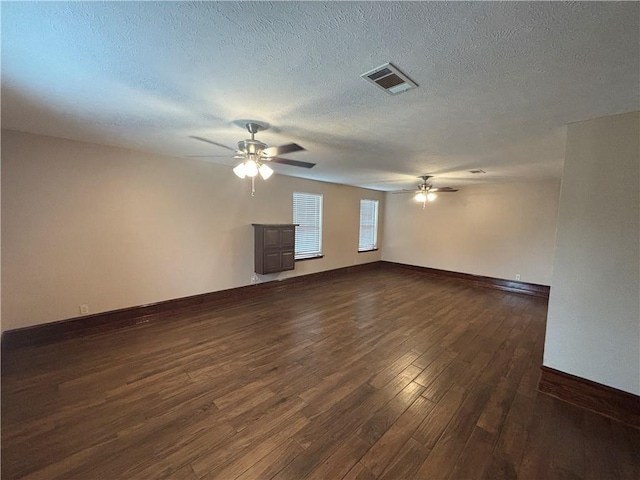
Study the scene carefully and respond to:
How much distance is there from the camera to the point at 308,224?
6.22 meters

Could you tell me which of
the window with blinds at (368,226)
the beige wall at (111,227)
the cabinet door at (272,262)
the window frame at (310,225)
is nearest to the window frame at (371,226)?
the window with blinds at (368,226)

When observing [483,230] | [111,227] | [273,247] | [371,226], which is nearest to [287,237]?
[273,247]

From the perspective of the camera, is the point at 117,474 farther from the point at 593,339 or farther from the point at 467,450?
the point at 593,339

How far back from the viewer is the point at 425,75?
5.09 feet

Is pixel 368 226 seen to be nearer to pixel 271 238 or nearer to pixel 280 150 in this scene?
pixel 271 238

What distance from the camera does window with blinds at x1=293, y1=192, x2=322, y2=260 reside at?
595 cm

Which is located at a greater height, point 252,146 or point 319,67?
point 319,67

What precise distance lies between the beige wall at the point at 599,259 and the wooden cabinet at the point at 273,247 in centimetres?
409

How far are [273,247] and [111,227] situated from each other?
2.52 m

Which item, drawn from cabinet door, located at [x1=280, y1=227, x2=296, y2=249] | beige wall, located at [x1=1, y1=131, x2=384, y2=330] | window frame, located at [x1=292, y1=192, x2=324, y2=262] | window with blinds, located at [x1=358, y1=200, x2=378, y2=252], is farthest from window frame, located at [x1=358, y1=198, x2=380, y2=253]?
beige wall, located at [x1=1, y1=131, x2=384, y2=330]

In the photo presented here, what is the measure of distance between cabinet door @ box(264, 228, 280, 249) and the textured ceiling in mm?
2423

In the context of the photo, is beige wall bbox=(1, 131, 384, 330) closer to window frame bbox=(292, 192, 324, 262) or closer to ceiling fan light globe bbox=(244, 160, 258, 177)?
window frame bbox=(292, 192, 324, 262)

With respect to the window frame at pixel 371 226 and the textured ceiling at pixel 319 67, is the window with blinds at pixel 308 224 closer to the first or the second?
the window frame at pixel 371 226

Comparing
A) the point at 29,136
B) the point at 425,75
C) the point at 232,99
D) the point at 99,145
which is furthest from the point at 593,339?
the point at 29,136
